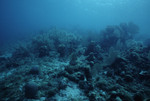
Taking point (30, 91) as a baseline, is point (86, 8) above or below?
above

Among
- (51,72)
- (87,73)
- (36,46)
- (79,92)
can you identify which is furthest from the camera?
(36,46)

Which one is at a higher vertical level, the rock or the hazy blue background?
the hazy blue background

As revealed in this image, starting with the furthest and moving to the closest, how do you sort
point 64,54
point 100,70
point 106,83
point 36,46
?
point 36,46 < point 64,54 < point 100,70 < point 106,83

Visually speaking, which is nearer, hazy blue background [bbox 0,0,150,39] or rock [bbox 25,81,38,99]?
rock [bbox 25,81,38,99]

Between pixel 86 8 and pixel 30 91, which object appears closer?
pixel 30 91

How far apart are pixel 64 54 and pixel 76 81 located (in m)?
4.04

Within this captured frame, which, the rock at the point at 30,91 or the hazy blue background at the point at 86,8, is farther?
the hazy blue background at the point at 86,8

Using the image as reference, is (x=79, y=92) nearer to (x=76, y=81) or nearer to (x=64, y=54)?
(x=76, y=81)

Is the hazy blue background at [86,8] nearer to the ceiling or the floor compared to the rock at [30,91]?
nearer to the ceiling

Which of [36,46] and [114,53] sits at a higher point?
[36,46]

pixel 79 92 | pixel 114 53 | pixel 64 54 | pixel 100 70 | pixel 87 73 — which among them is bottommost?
pixel 79 92

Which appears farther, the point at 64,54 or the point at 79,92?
the point at 64,54

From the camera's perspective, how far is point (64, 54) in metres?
8.20

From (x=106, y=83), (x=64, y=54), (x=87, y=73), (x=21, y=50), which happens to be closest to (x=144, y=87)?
(x=106, y=83)
